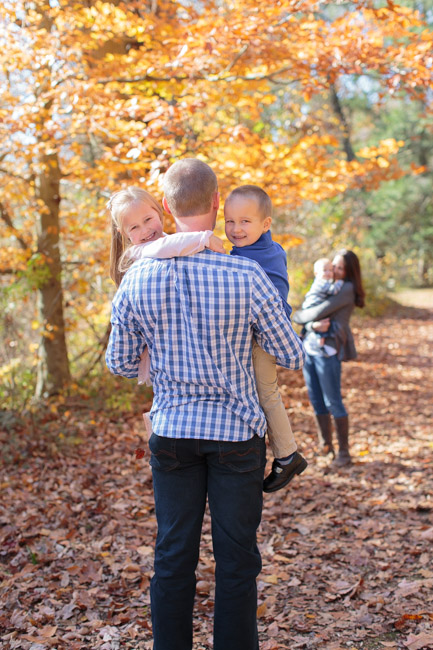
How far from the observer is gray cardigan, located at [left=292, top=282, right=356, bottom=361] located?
5637 millimetres

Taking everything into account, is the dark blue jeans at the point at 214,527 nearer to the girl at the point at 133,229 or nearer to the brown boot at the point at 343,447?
the girl at the point at 133,229

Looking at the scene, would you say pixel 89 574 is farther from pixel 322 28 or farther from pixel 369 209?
pixel 369 209

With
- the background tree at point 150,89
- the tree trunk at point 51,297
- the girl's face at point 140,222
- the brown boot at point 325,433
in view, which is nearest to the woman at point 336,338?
the brown boot at point 325,433

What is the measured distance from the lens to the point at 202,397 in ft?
7.43

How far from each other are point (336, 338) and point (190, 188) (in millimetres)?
3718

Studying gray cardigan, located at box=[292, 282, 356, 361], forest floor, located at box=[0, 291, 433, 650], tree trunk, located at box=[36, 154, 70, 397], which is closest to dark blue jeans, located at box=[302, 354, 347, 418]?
gray cardigan, located at box=[292, 282, 356, 361]

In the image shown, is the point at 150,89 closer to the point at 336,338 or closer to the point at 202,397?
the point at 336,338

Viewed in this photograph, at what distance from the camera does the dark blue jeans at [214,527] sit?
7.50 feet

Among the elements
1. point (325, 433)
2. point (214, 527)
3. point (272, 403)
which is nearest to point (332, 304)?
point (325, 433)

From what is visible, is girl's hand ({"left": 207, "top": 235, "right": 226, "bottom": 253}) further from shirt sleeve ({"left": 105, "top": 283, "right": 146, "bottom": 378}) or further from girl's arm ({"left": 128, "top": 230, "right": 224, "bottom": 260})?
shirt sleeve ({"left": 105, "top": 283, "right": 146, "bottom": 378})

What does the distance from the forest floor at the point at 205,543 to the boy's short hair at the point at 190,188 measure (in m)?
2.21

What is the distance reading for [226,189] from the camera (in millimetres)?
6754

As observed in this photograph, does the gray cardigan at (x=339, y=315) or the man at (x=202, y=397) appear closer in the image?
the man at (x=202, y=397)

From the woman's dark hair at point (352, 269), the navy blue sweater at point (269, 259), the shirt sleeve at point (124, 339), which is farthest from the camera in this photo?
the woman's dark hair at point (352, 269)
